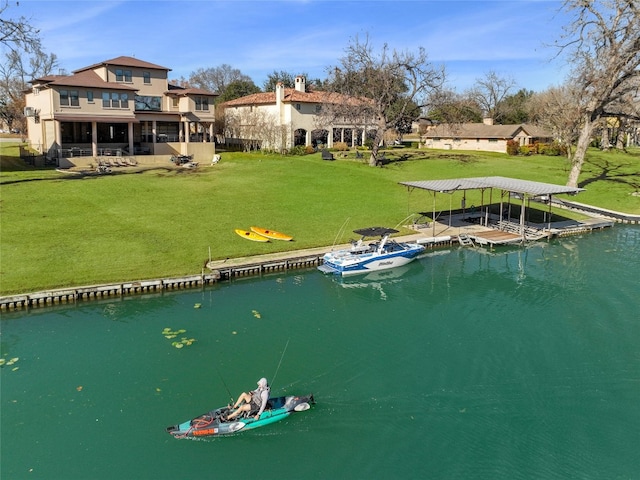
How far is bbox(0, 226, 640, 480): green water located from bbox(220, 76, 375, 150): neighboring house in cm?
4240

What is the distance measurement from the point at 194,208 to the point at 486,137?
6050 centimetres

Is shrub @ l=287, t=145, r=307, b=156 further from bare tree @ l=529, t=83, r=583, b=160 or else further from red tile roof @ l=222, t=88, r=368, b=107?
bare tree @ l=529, t=83, r=583, b=160

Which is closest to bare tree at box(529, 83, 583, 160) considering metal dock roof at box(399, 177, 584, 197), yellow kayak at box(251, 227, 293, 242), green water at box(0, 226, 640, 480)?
metal dock roof at box(399, 177, 584, 197)

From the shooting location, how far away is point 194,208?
1560 inches

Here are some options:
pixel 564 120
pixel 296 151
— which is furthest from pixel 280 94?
pixel 564 120

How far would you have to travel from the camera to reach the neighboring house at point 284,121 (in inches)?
2697

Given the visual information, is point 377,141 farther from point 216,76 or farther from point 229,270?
point 216,76

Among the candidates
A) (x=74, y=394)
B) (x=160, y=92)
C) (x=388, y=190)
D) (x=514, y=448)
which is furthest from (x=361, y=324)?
(x=160, y=92)

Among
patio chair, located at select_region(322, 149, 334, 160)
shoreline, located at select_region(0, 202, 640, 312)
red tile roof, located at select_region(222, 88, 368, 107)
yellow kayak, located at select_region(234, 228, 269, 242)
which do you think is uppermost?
red tile roof, located at select_region(222, 88, 368, 107)

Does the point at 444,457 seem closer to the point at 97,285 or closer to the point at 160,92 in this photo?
the point at 97,285

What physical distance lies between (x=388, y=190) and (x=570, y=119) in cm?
3242

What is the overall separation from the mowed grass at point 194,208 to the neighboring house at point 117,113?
19.0 ft

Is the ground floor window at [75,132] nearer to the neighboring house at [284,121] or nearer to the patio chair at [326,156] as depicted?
the neighboring house at [284,121]

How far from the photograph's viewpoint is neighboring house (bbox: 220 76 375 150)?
68500mm
